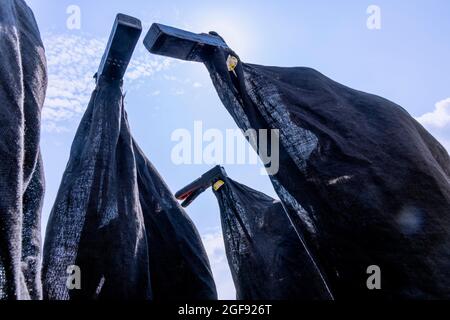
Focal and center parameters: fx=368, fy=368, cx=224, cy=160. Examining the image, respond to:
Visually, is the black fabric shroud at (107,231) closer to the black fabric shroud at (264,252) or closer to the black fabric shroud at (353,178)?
the black fabric shroud at (264,252)

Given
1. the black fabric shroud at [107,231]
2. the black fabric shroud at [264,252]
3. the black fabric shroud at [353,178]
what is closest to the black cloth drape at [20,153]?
the black fabric shroud at [107,231]

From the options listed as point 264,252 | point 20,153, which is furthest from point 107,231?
point 264,252

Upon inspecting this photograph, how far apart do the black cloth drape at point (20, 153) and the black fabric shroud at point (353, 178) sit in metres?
1.53

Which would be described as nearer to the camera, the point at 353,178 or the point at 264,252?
the point at 353,178

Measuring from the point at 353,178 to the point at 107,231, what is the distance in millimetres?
1886

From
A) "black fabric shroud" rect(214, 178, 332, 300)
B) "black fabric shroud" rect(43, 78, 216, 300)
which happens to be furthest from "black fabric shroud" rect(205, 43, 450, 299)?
"black fabric shroud" rect(214, 178, 332, 300)

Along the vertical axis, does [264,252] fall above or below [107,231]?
below

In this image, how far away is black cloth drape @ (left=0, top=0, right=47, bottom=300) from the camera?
1.11m

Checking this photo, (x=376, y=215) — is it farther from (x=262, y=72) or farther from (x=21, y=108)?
(x=21, y=108)

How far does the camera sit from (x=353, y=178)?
7.71 feet

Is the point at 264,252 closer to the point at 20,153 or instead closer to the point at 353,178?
the point at 353,178

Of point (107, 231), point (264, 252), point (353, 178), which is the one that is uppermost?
A: point (353, 178)

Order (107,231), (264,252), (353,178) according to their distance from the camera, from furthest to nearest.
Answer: (264,252)
(107,231)
(353,178)
